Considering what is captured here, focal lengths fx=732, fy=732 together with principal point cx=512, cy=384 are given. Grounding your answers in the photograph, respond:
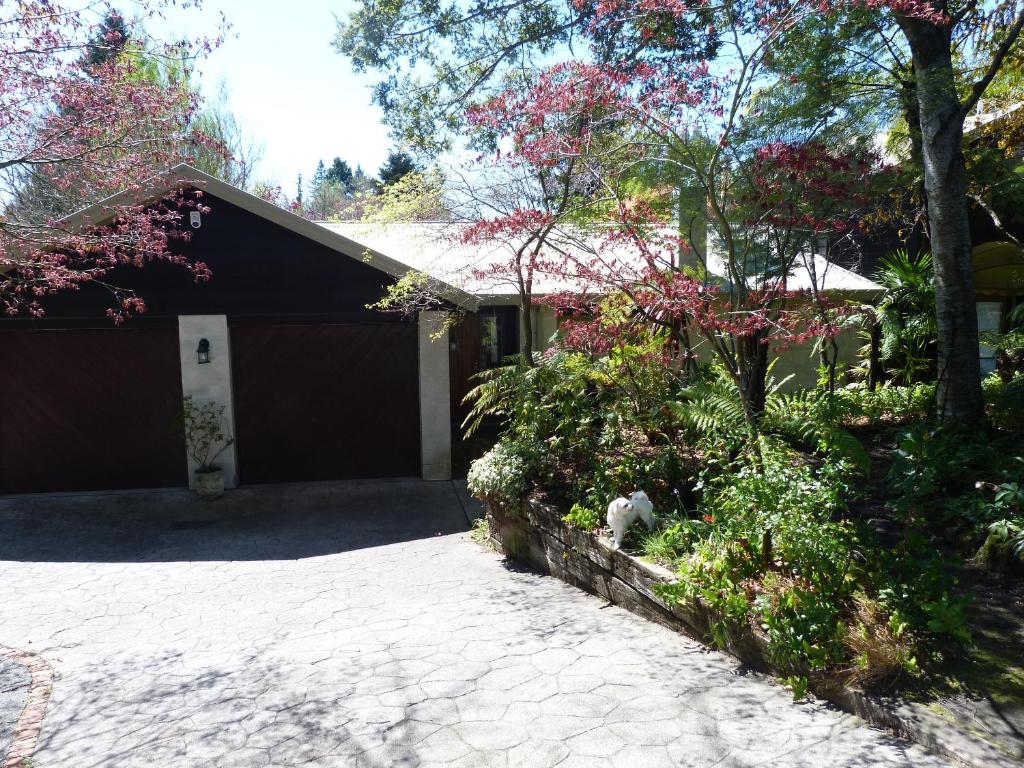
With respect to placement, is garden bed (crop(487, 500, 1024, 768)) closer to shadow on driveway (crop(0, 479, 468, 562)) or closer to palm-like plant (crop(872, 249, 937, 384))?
shadow on driveway (crop(0, 479, 468, 562))

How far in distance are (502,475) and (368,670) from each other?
2920mm

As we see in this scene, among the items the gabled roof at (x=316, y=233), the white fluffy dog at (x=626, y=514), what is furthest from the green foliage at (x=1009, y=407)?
the gabled roof at (x=316, y=233)

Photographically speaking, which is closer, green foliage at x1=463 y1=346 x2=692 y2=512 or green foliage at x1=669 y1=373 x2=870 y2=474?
green foliage at x1=669 y1=373 x2=870 y2=474

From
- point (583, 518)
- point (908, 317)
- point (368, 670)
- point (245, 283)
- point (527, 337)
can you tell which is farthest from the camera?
point (245, 283)

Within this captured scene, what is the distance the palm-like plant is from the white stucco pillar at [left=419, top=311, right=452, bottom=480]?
578 centimetres

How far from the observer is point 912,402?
8375 mm

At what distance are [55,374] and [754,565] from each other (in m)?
9.50

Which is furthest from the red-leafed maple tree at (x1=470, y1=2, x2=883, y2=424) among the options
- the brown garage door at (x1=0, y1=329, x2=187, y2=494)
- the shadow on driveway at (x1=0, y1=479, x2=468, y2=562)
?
the brown garage door at (x1=0, y1=329, x2=187, y2=494)

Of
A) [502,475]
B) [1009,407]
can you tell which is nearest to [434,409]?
[502,475]

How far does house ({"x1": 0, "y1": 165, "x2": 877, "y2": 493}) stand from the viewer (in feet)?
32.2

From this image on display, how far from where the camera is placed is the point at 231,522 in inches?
355

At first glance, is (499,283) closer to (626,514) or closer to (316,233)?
(316,233)

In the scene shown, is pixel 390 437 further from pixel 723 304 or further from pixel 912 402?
pixel 912 402

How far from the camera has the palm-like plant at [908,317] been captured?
29.6ft
